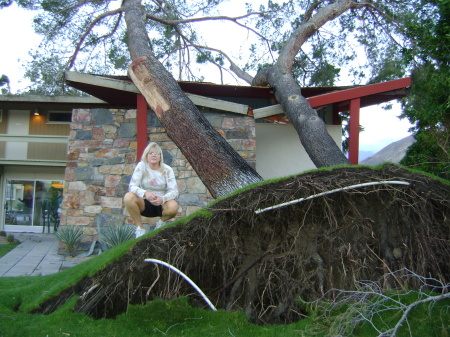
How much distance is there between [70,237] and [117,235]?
118 cm

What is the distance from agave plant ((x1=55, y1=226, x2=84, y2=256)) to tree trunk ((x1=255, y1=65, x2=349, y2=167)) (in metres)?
4.32

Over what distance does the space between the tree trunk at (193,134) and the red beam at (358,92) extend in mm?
3631

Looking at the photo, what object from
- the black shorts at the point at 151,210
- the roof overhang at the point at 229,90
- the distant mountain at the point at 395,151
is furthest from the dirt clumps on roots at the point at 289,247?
the distant mountain at the point at 395,151

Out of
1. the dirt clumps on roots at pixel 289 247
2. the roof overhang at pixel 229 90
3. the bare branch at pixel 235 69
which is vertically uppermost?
the bare branch at pixel 235 69

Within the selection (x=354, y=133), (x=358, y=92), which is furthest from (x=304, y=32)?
(x=354, y=133)

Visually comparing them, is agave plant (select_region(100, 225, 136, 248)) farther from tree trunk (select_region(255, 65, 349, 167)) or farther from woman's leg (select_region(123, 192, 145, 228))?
tree trunk (select_region(255, 65, 349, 167))

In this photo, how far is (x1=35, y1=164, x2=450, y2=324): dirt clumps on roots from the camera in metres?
3.80

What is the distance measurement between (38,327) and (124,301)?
0.68 metres

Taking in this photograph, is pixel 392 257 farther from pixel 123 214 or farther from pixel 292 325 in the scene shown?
pixel 123 214

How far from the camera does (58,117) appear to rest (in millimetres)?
15172

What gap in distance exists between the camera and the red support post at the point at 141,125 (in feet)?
27.5

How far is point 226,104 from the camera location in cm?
866

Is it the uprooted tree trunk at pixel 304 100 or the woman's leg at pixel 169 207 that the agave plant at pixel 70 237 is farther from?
the uprooted tree trunk at pixel 304 100

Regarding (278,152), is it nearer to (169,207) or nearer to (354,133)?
(354,133)
